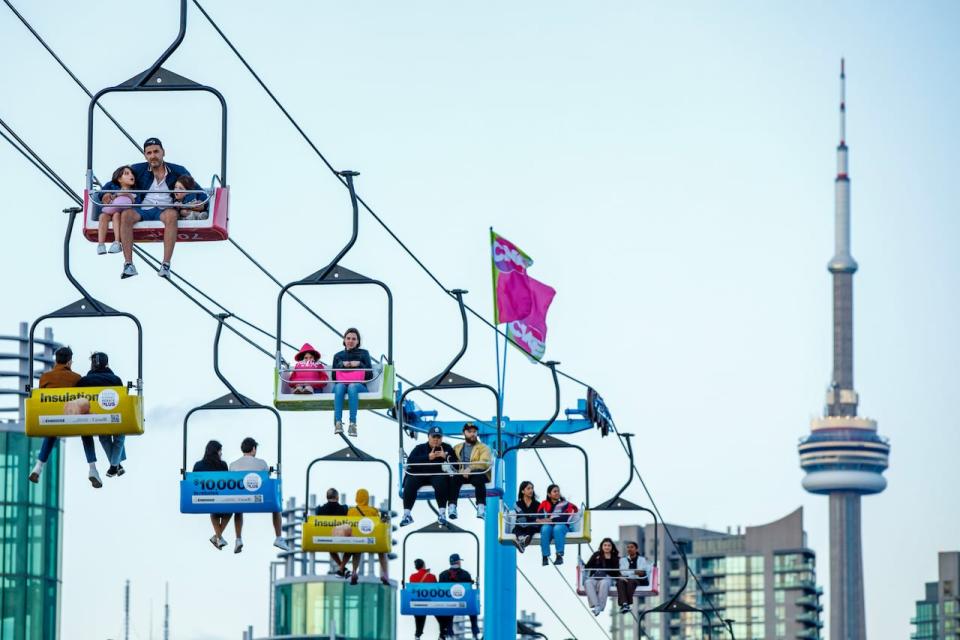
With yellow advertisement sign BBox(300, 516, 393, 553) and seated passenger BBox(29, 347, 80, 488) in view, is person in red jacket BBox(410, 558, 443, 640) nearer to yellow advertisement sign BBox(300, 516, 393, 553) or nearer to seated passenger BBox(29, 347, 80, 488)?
yellow advertisement sign BBox(300, 516, 393, 553)

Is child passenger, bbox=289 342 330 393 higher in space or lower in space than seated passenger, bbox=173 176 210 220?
lower

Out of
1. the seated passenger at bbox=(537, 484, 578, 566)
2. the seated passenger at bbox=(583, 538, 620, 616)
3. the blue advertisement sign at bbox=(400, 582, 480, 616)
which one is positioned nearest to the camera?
the seated passenger at bbox=(537, 484, 578, 566)

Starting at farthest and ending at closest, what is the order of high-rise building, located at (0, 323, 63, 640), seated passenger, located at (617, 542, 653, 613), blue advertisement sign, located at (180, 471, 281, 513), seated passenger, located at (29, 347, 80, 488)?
1. high-rise building, located at (0, 323, 63, 640)
2. seated passenger, located at (617, 542, 653, 613)
3. blue advertisement sign, located at (180, 471, 281, 513)
4. seated passenger, located at (29, 347, 80, 488)

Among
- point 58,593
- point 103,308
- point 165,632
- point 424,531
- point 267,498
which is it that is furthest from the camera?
point 165,632

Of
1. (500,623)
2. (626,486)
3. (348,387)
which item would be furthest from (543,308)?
(348,387)

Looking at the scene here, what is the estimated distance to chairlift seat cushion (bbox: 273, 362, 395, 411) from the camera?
90.8ft

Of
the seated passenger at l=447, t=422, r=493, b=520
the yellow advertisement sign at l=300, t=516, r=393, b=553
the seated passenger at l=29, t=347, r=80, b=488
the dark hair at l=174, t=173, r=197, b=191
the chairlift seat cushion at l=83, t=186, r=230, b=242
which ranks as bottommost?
the yellow advertisement sign at l=300, t=516, r=393, b=553

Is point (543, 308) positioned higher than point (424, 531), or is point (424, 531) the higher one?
point (543, 308)

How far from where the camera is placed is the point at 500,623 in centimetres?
4728

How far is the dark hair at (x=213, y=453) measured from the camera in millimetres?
28297

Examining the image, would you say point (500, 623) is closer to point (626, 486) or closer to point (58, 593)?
point (626, 486)

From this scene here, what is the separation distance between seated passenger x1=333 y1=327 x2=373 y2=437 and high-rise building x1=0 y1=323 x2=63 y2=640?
6457cm

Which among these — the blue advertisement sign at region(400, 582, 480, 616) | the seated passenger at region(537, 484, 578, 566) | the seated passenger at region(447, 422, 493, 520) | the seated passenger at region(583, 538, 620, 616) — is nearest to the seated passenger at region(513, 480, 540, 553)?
the seated passenger at region(537, 484, 578, 566)

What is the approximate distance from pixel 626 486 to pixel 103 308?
16.0 m
